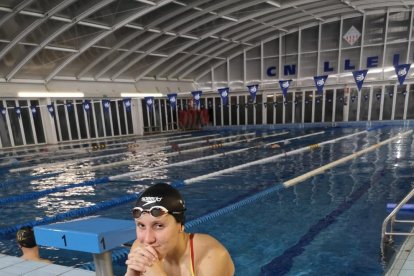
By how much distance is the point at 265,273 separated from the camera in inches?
141

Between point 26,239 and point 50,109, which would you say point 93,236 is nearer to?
point 26,239

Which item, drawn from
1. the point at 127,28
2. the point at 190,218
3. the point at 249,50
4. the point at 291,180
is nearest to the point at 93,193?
the point at 190,218

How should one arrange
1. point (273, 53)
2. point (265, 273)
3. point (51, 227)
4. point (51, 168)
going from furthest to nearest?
point (273, 53) → point (51, 168) → point (265, 273) → point (51, 227)

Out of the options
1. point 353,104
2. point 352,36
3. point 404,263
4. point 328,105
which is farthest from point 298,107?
point 404,263

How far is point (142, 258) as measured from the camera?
1292 millimetres

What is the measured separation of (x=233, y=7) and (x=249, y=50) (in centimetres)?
957

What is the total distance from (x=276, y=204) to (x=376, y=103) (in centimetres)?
1899

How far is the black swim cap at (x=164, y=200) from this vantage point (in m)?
1.39

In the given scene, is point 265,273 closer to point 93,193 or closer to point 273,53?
point 93,193

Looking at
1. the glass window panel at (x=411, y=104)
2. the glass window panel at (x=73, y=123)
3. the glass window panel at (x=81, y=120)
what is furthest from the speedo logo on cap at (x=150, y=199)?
the glass window panel at (x=411, y=104)

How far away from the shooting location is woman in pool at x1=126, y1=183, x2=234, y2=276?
51.4 inches

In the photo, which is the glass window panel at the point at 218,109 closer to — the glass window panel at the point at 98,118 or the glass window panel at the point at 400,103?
the glass window panel at the point at 98,118

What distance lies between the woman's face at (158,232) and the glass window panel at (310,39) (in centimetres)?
2435

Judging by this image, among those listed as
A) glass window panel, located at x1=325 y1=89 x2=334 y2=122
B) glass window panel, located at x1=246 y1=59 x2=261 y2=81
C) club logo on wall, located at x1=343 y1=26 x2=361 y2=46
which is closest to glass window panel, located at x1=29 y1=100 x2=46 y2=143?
glass window panel, located at x1=246 y1=59 x2=261 y2=81
